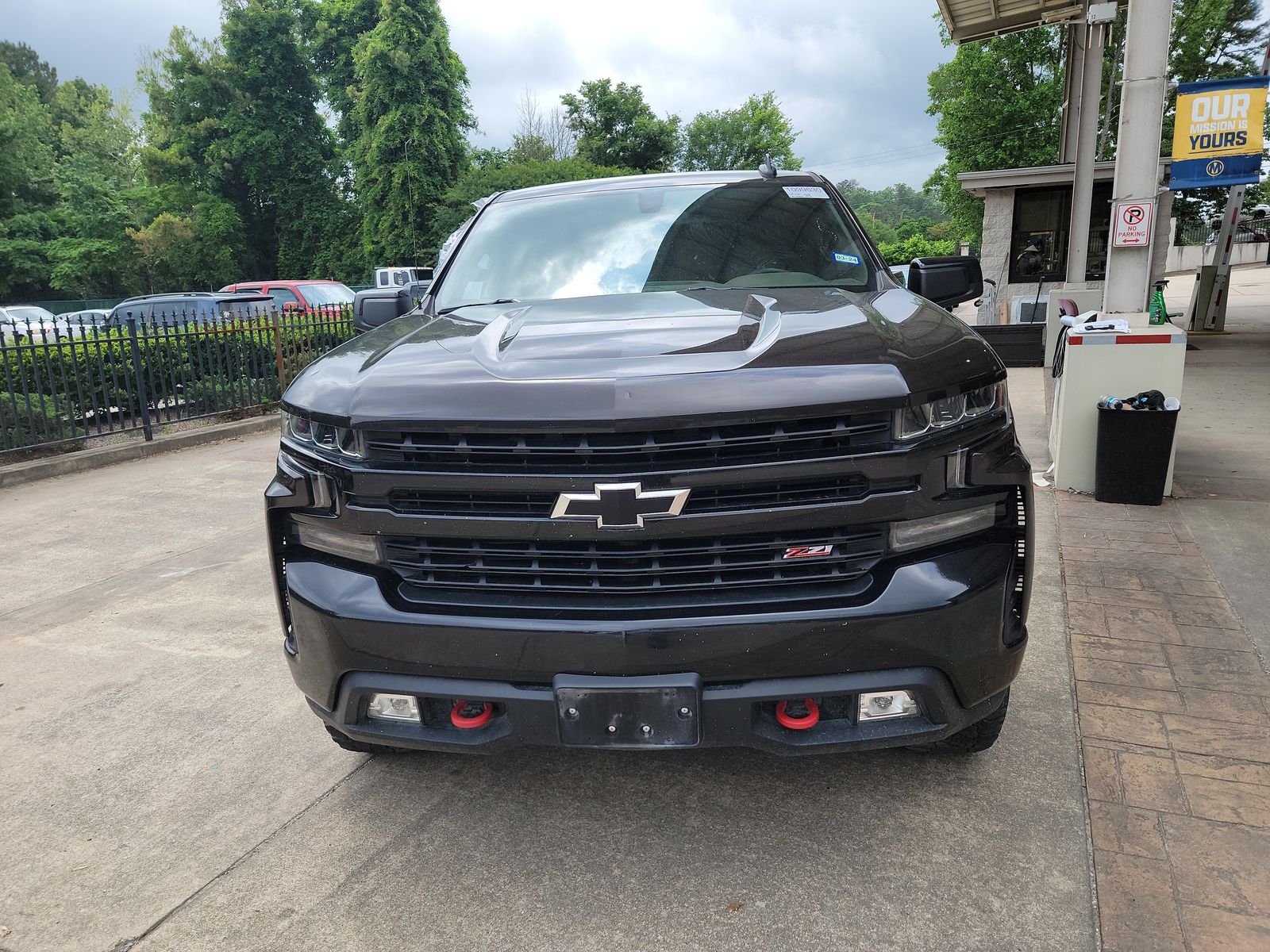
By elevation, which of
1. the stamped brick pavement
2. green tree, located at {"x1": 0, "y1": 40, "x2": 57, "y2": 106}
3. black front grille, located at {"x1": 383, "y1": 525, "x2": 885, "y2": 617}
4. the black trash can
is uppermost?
green tree, located at {"x1": 0, "y1": 40, "x2": 57, "y2": 106}

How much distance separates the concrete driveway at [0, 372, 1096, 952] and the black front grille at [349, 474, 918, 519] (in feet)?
3.31

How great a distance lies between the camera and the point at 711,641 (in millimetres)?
1989

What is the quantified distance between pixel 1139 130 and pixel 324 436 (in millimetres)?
6606

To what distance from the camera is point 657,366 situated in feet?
6.77

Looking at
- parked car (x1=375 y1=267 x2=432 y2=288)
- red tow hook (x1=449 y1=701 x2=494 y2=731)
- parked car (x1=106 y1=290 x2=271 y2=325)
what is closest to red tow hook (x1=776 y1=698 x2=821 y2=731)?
red tow hook (x1=449 y1=701 x2=494 y2=731)

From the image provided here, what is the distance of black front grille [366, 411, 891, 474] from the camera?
6.46ft

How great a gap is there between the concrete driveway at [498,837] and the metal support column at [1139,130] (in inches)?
166

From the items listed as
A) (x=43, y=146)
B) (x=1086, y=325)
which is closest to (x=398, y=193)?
(x=43, y=146)

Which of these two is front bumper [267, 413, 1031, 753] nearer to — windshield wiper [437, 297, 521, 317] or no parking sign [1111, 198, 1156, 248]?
windshield wiper [437, 297, 521, 317]

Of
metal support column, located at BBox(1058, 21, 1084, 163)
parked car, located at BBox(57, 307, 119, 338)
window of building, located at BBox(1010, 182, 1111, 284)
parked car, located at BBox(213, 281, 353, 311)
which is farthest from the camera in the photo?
parked car, located at BBox(213, 281, 353, 311)

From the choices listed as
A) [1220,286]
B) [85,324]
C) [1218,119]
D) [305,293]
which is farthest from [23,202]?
[1218,119]

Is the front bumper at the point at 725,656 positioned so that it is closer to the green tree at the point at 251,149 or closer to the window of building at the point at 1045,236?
the window of building at the point at 1045,236

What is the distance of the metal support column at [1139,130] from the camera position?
20.5ft

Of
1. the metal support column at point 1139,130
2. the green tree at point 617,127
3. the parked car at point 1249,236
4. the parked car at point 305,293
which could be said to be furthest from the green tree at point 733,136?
the metal support column at point 1139,130
